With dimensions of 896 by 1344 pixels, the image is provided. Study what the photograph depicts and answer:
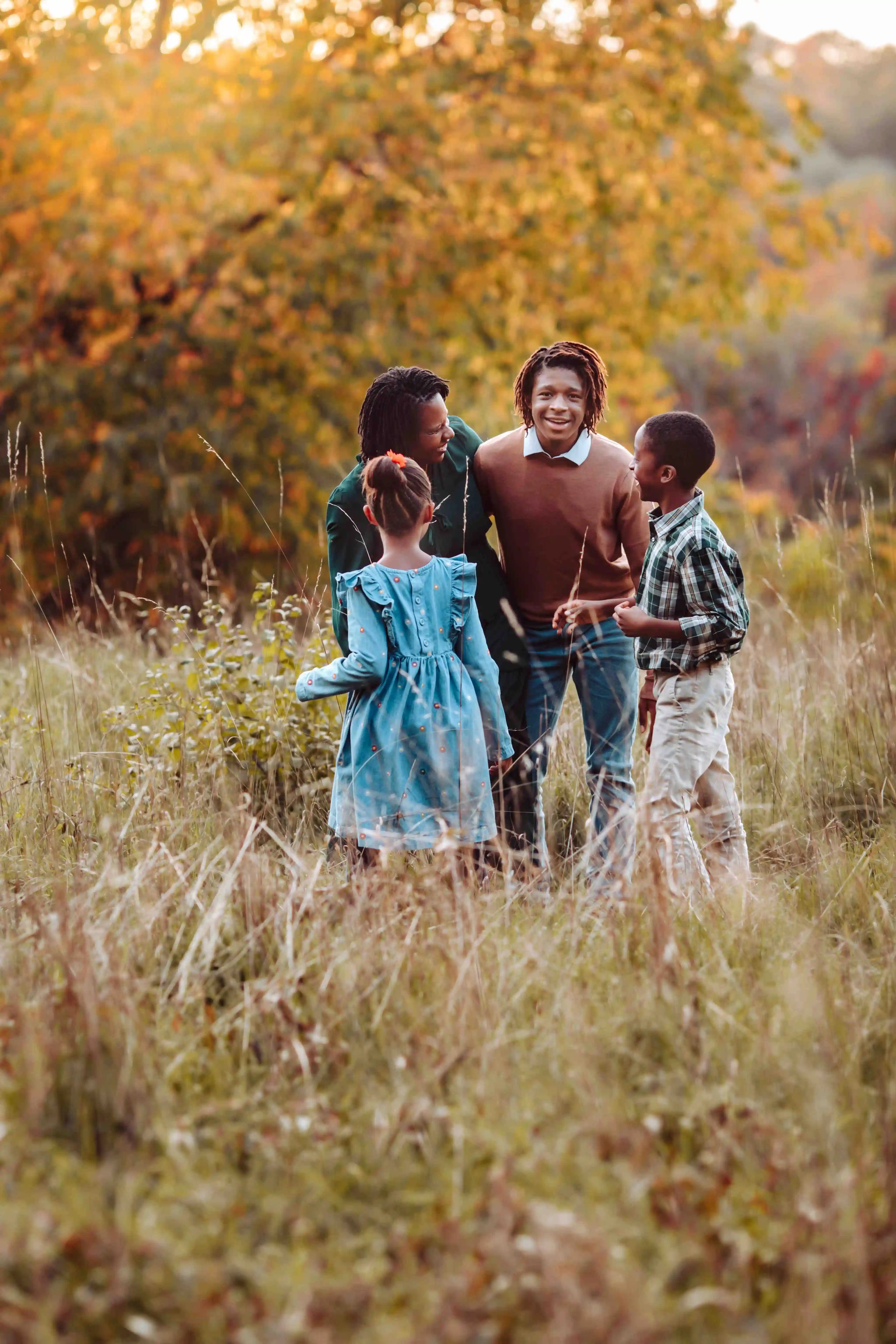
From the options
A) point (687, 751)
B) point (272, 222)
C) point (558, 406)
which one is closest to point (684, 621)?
point (687, 751)

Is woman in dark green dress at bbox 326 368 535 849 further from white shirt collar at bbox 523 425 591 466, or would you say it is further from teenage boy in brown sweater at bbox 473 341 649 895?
white shirt collar at bbox 523 425 591 466

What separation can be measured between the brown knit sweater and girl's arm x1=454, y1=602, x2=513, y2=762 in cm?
35

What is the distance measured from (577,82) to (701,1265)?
331 inches

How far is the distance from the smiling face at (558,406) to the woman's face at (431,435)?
0.95 feet

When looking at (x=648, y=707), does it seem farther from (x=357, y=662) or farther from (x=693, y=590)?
(x=357, y=662)

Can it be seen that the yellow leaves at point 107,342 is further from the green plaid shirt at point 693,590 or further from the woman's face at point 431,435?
the green plaid shirt at point 693,590

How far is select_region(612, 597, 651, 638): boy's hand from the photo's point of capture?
10.1 feet

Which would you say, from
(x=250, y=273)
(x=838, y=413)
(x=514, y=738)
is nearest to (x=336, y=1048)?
(x=514, y=738)

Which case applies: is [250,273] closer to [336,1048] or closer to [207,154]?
[207,154]

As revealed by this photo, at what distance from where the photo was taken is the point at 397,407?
3104 mm

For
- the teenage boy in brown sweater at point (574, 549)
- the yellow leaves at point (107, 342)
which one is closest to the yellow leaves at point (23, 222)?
the yellow leaves at point (107, 342)

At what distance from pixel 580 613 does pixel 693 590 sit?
0.38 metres

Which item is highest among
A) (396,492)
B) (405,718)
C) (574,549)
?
(396,492)

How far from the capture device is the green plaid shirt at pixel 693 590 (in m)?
3.07
